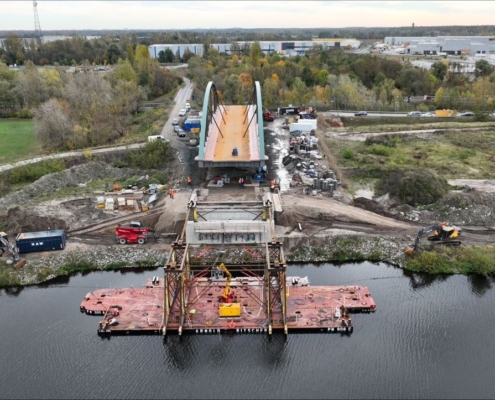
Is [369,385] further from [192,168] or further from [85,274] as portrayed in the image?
[192,168]

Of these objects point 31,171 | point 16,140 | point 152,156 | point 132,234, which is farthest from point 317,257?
point 16,140

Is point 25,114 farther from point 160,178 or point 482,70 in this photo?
point 482,70

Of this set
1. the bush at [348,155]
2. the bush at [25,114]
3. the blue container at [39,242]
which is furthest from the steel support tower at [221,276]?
the bush at [25,114]

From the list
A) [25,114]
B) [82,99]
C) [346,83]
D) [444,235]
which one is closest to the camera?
[444,235]

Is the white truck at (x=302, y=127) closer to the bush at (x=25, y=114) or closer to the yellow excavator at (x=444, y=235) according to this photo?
the yellow excavator at (x=444, y=235)

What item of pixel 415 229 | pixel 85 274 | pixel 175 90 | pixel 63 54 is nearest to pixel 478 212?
pixel 415 229

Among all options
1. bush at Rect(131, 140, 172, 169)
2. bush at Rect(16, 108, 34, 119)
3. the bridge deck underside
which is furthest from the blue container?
bush at Rect(16, 108, 34, 119)
